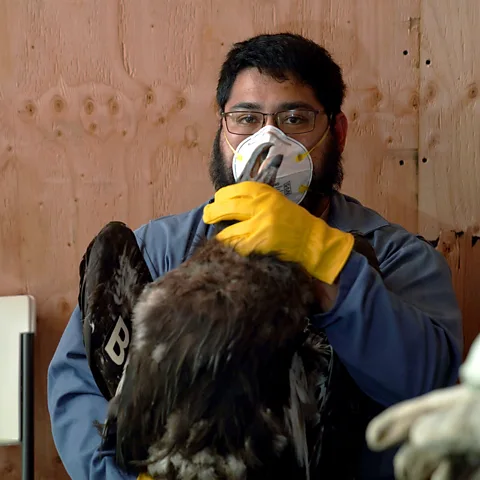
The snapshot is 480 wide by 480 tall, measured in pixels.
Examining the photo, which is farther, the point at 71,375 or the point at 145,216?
the point at 145,216

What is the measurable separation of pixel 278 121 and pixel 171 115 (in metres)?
0.40

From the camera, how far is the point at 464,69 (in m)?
1.41

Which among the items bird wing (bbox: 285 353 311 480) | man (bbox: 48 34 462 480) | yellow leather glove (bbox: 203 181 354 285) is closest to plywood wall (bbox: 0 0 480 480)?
man (bbox: 48 34 462 480)

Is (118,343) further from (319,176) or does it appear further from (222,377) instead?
(319,176)

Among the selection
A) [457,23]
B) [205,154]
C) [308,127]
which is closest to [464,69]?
[457,23]

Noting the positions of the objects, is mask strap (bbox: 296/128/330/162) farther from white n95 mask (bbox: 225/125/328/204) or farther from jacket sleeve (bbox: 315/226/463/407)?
jacket sleeve (bbox: 315/226/463/407)

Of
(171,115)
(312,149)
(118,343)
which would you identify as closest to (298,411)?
(118,343)

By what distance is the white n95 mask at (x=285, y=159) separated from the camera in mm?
1021

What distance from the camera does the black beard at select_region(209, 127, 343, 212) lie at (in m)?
1.20

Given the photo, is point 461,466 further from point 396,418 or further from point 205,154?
point 205,154

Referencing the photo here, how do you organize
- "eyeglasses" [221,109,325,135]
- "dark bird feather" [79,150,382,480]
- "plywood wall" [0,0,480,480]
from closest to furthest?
1. "dark bird feather" [79,150,382,480]
2. "eyeglasses" [221,109,325,135]
3. "plywood wall" [0,0,480,480]

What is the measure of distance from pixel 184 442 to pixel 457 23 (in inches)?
48.5

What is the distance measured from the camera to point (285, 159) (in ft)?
3.40

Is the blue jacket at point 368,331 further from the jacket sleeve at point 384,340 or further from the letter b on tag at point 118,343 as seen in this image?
the letter b on tag at point 118,343
